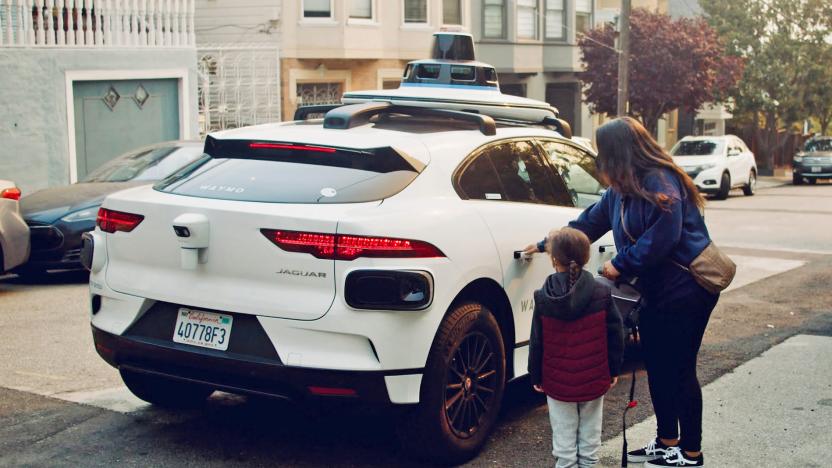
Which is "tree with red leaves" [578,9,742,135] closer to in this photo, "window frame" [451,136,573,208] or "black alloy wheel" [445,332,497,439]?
"window frame" [451,136,573,208]

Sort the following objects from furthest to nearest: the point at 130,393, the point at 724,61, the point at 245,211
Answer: the point at 724,61 → the point at 130,393 → the point at 245,211

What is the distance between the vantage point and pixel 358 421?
19.8 ft

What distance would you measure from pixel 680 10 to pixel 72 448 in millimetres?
48403

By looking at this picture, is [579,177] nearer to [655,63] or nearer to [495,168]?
[495,168]

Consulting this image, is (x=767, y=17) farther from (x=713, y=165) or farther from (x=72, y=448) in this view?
(x=72, y=448)

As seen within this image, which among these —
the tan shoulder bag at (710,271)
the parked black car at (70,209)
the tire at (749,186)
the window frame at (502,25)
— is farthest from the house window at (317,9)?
the tan shoulder bag at (710,271)

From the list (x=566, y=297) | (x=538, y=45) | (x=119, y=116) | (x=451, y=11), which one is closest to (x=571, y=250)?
(x=566, y=297)

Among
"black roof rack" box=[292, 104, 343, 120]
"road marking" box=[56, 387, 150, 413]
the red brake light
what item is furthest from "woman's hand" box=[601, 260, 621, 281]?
"road marking" box=[56, 387, 150, 413]

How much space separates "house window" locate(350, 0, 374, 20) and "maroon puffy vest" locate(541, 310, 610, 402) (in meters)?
21.6

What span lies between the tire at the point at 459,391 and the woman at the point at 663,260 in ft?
2.36

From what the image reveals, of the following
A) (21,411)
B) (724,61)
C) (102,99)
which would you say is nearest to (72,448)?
(21,411)

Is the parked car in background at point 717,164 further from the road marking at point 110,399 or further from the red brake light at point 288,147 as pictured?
the red brake light at point 288,147

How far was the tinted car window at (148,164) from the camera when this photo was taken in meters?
12.2

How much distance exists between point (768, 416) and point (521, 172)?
1958 millimetres
